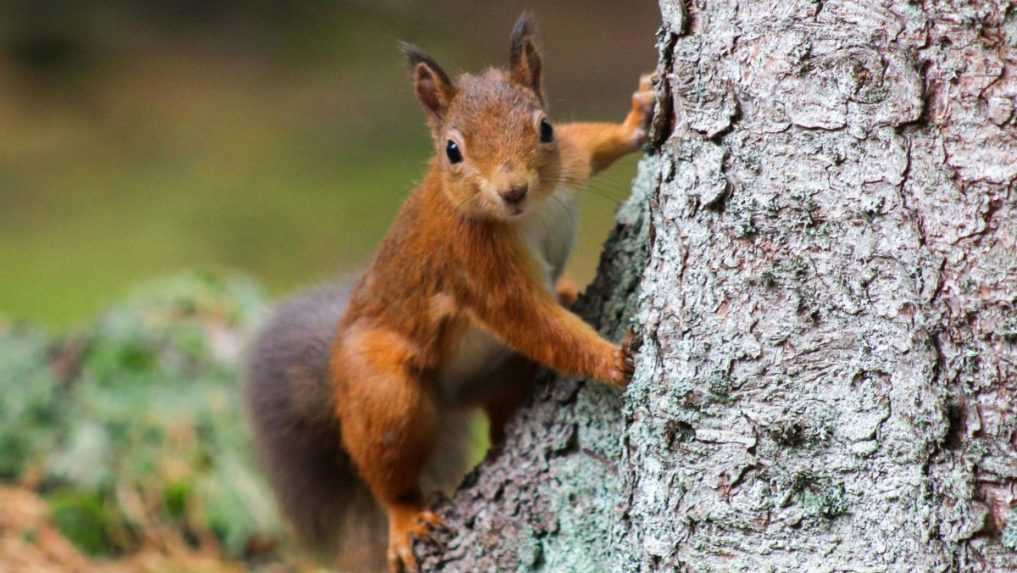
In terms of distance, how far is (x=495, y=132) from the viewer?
187 cm

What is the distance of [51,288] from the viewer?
511 centimetres

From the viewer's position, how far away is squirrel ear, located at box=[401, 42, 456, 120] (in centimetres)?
196

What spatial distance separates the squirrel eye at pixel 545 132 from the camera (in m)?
1.89

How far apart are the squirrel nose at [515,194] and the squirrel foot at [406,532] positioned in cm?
53

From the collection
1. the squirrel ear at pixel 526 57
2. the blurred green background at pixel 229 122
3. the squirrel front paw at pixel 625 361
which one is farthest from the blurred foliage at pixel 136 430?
the blurred green background at pixel 229 122

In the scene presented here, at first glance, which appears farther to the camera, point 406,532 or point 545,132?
point 406,532

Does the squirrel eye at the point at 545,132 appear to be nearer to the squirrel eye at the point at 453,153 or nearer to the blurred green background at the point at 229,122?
the squirrel eye at the point at 453,153

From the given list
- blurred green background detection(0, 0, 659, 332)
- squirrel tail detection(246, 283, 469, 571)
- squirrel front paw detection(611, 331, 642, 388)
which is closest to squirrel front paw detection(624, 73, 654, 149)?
squirrel front paw detection(611, 331, 642, 388)

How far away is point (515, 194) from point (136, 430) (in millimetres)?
1550

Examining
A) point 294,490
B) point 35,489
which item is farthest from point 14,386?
point 294,490

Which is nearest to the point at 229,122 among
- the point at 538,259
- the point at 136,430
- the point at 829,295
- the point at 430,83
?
the point at 136,430

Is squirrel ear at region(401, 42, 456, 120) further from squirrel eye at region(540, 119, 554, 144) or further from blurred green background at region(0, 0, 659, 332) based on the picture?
blurred green background at region(0, 0, 659, 332)

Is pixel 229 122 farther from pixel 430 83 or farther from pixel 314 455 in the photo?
pixel 430 83

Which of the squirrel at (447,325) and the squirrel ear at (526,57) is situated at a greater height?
the squirrel ear at (526,57)
